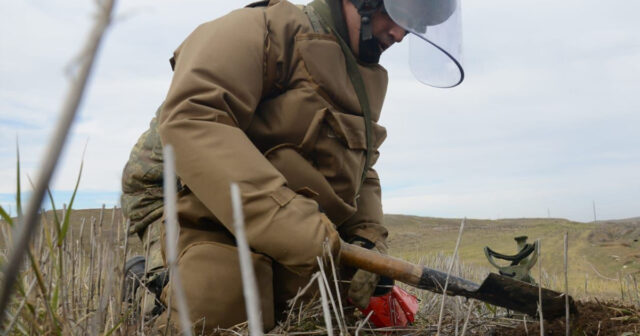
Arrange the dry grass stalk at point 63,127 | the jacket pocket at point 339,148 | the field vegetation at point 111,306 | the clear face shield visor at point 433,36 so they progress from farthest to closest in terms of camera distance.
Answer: the clear face shield visor at point 433,36
the jacket pocket at point 339,148
the field vegetation at point 111,306
the dry grass stalk at point 63,127

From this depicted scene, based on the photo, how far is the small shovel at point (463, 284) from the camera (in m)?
2.15

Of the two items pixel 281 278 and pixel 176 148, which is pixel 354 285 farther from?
pixel 176 148

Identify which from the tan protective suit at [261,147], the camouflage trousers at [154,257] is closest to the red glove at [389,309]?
the tan protective suit at [261,147]

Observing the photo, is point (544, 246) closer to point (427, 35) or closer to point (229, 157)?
point (427, 35)

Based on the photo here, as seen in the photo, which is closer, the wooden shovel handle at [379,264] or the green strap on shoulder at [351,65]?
the wooden shovel handle at [379,264]

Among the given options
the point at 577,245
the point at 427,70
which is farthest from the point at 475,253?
the point at 427,70

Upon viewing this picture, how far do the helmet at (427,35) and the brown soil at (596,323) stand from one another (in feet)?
4.52

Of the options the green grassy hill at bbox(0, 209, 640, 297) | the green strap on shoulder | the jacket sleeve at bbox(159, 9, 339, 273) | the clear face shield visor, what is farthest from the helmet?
the green grassy hill at bbox(0, 209, 640, 297)

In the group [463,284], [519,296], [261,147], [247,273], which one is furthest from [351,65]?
[247,273]

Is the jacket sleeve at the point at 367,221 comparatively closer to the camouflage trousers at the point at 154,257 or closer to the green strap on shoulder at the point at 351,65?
the green strap on shoulder at the point at 351,65

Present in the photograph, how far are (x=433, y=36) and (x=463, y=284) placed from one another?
1.25m

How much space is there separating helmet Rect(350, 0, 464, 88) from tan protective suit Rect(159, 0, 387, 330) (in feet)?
0.76

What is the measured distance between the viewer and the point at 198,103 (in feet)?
6.86

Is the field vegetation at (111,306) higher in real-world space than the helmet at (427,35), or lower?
lower
